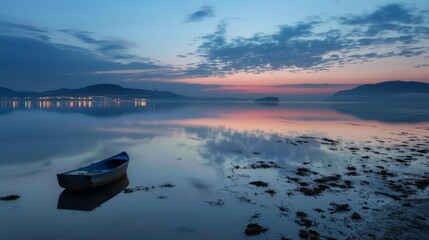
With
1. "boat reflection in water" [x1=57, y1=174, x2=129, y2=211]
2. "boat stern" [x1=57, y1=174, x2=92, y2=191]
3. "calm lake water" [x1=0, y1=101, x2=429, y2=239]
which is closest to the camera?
"calm lake water" [x1=0, y1=101, x2=429, y2=239]

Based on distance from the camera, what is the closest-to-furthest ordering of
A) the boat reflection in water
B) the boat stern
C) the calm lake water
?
the calm lake water
the boat reflection in water
the boat stern

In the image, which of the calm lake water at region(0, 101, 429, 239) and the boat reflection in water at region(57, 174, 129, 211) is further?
the boat reflection in water at region(57, 174, 129, 211)

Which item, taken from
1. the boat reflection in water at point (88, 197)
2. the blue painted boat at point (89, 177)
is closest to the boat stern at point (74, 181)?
the blue painted boat at point (89, 177)

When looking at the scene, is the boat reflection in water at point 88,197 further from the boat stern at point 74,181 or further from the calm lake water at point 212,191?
the boat stern at point 74,181

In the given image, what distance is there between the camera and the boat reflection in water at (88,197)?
40.3ft

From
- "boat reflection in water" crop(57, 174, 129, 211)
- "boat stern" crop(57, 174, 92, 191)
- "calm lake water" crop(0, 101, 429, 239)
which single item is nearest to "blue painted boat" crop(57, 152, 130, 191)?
"boat stern" crop(57, 174, 92, 191)

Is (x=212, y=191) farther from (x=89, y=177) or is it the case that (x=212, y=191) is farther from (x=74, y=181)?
(x=74, y=181)

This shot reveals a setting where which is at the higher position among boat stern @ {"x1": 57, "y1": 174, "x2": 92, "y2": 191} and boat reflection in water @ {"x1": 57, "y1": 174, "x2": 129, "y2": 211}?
boat stern @ {"x1": 57, "y1": 174, "x2": 92, "y2": 191}

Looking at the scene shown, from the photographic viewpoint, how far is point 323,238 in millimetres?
9469

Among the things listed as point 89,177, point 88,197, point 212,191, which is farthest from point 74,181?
point 212,191

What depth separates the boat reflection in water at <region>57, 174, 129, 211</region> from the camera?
1229 centimetres

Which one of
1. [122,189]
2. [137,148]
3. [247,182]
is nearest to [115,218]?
[122,189]

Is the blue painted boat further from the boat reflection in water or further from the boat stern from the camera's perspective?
the boat reflection in water

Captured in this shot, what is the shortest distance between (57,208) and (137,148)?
556 inches
